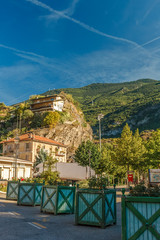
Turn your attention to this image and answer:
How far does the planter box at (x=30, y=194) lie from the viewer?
13888 millimetres

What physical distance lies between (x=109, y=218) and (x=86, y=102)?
590 feet

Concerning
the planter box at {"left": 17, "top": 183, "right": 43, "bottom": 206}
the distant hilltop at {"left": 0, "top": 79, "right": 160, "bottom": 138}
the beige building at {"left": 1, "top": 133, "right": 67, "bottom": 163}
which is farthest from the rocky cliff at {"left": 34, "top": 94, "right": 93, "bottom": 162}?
the distant hilltop at {"left": 0, "top": 79, "right": 160, "bottom": 138}

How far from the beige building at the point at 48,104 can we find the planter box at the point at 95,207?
6599 centimetres

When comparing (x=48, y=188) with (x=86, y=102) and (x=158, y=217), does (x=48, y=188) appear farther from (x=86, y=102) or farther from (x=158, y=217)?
(x=86, y=102)

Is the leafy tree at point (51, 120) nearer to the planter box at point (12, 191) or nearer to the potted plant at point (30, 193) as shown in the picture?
the planter box at point (12, 191)

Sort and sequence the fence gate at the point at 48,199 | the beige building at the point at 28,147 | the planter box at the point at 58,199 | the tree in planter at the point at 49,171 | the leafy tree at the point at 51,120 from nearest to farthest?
the planter box at the point at 58,199 → the fence gate at the point at 48,199 → the tree in planter at the point at 49,171 → the beige building at the point at 28,147 → the leafy tree at the point at 51,120

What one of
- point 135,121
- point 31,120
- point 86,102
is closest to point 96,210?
point 31,120

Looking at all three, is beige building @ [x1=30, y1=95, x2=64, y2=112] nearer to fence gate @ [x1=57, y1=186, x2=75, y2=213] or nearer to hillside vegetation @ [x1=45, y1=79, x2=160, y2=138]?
hillside vegetation @ [x1=45, y1=79, x2=160, y2=138]

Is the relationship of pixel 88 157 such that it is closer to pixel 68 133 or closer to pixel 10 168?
pixel 10 168

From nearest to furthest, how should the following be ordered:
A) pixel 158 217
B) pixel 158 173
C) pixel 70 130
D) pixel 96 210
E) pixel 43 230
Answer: pixel 158 217, pixel 43 230, pixel 96 210, pixel 158 173, pixel 70 130

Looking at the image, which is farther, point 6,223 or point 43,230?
point 6,223

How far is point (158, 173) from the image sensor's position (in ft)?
73.0

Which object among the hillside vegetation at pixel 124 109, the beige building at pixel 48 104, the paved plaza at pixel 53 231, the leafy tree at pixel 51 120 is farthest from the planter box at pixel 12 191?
the hillside vegetation at pixel 124 109

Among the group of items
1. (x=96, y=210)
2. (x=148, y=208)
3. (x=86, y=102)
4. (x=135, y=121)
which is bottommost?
(x=96, y=210)
